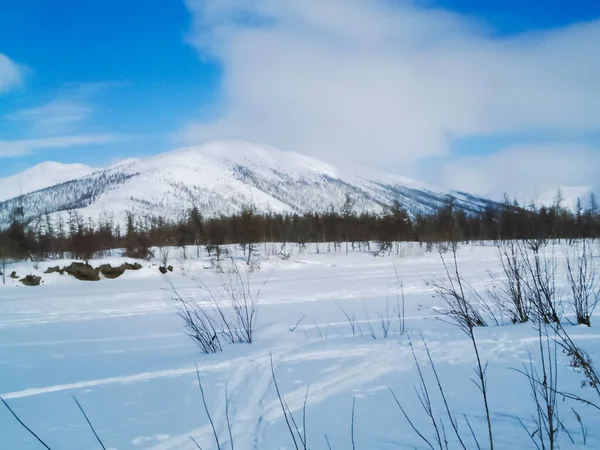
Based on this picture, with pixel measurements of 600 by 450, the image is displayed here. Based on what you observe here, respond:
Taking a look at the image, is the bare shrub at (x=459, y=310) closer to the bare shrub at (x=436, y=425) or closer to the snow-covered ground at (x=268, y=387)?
the snow-covered ground at (x=268, y=387)

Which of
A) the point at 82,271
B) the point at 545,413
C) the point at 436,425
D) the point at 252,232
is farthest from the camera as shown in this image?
the point at 252,232

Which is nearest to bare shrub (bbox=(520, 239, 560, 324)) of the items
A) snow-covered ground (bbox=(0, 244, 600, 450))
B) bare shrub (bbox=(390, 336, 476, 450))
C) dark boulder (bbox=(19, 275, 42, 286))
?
snow-covered ground (bbox=(0, 244, 600, 450))

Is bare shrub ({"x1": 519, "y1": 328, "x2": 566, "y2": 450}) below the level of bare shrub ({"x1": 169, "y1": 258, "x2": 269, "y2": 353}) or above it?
above

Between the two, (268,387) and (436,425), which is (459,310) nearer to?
(268,387)

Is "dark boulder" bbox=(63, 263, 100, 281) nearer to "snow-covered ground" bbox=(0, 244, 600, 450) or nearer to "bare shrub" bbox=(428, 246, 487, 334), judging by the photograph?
"snow-covered ground" bbox=(0, 244, 600, 450)

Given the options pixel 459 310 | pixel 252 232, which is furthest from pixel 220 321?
pixel 252 232

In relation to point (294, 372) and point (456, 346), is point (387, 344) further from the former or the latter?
point (294, 372)

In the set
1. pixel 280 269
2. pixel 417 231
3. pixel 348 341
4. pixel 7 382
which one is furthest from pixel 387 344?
pixel 417 231

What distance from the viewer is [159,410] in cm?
348

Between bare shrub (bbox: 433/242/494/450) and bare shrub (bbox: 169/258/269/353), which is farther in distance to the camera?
bare shrub (bbox: 169/258/269/353)

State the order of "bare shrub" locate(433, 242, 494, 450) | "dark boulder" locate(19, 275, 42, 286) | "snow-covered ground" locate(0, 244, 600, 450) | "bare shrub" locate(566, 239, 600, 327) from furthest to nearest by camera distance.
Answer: "dark boulder" locate(19, 275, 42, 286)
"bare shrub" locate(566, 239, 600, 327)
"snow-covered ground" locate(0, 244, 600, 450)
"bare shrub" locate(433, 242, 494, 450)

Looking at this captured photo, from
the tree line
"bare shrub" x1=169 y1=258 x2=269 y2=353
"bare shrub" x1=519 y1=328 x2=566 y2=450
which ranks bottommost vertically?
"bare shrub" x1=169 y1=258 x2=269 y2=353

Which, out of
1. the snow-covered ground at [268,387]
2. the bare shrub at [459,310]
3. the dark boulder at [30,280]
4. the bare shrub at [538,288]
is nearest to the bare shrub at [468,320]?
the bare shrub at [459,310]

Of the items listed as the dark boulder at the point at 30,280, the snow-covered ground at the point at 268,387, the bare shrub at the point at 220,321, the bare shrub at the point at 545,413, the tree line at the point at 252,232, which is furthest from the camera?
the dark boulder at the point at 30,280
